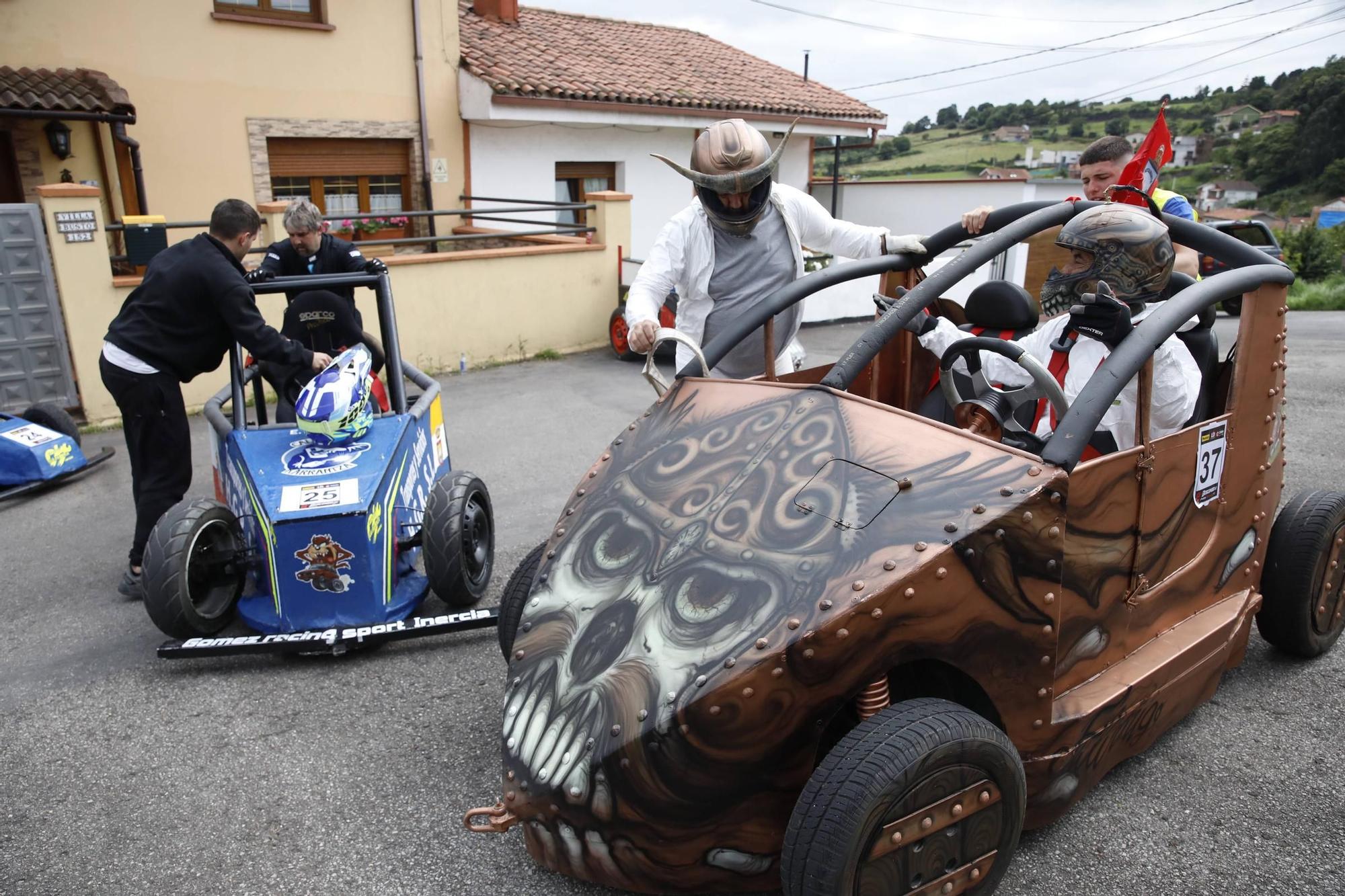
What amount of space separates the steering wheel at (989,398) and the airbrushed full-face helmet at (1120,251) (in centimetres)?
39

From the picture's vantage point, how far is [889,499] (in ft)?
7.28

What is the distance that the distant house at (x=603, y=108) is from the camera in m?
12.7

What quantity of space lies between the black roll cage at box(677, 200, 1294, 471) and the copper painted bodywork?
134 mm

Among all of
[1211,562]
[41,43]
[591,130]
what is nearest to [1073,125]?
[591,130]

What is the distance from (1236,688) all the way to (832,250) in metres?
2.15

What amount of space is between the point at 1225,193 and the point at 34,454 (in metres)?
50.1

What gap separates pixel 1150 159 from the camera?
462 cm

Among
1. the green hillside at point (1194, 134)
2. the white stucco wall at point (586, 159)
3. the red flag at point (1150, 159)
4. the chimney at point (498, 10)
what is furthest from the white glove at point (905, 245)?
the green hillside at point (1194, 134)

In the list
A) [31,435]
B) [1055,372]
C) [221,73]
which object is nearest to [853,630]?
[1055,372]

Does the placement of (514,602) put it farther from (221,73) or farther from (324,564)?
(221,73)

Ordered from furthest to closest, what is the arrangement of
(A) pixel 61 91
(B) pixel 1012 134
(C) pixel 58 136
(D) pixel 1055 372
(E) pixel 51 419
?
(B) pixel 1012 134 → (C) pixel 58 136 → (A) pixel 61 91 → (E) pixel 51 419 → (D) pixel 1055 372

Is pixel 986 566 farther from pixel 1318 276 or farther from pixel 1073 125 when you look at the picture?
pixel 1073 125

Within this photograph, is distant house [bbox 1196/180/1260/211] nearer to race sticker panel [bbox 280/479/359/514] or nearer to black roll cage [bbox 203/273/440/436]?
black roll cage [bbox 203/273/440/436]

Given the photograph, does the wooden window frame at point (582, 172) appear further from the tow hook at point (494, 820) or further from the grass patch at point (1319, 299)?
the tow hook at point (494, 820)
